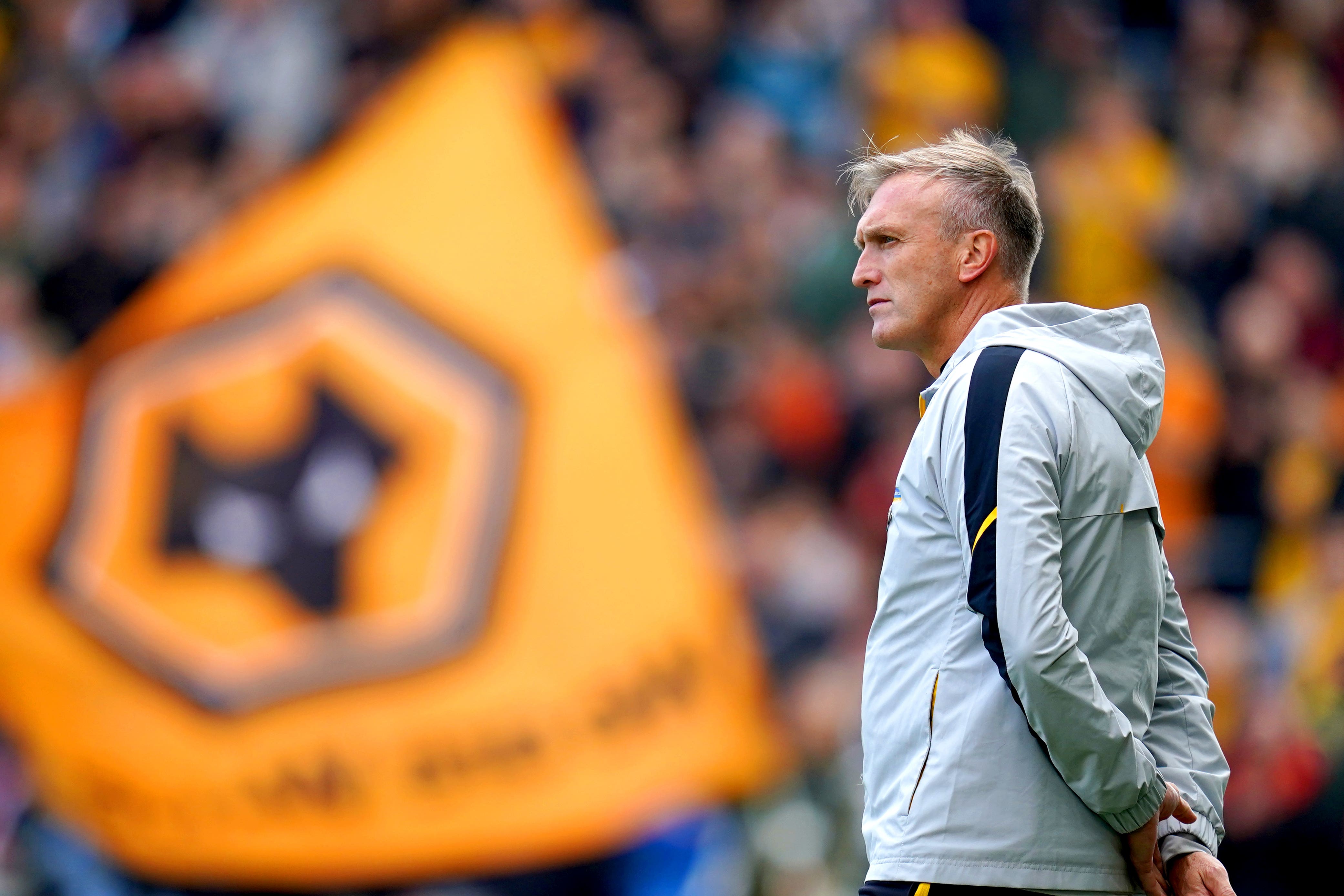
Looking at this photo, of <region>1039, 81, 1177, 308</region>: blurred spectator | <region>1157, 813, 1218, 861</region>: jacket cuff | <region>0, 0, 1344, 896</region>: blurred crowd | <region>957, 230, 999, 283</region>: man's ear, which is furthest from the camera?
<region>1039, 81, 1177, 308</region>: blurred spectator

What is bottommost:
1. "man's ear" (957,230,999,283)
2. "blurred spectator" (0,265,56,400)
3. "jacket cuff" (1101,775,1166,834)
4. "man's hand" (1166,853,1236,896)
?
"man's hand" (1166,853,1236,896)

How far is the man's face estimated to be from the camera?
6.29 ft

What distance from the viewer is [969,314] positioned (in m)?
1.93

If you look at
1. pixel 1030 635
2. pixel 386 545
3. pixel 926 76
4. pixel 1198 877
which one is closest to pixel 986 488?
pixel 1030 635

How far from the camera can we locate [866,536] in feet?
19.6

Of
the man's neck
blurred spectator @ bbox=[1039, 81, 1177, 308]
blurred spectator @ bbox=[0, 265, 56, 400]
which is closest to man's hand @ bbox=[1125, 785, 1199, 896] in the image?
the man's neck

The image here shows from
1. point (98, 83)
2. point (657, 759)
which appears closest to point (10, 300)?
point (98, 83)

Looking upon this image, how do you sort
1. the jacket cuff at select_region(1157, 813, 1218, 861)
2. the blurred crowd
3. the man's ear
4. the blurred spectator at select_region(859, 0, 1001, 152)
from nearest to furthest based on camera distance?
1. the jacket cuff at select_region(1157, 813, 1218, 861)
2. the man's ear
3. the blurred crowd
4. the blurred spectator at select_region(859, 0, 1001, 152)

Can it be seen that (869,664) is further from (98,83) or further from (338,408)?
(98,83)

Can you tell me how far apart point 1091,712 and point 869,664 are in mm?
313

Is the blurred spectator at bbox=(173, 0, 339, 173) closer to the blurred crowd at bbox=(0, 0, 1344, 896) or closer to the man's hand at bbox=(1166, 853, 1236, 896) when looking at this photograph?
the blurred crowd at bbox=(0, 0, 1344, 896)

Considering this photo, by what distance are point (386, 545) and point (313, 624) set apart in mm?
431

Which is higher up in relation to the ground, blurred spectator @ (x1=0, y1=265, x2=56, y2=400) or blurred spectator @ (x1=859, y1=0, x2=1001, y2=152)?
Result: blurred spectator @ (x1=0, y1=265, x2=56, y2=400)

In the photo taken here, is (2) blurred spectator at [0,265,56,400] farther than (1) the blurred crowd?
Yes
